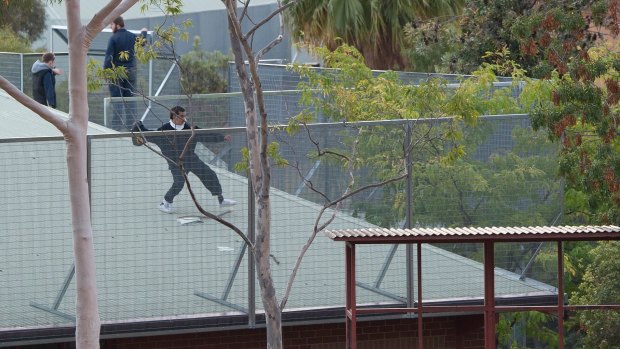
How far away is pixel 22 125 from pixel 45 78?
1.57 m

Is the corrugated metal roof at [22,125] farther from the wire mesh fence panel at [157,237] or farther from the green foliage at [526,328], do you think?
the green foliage at [526,328]

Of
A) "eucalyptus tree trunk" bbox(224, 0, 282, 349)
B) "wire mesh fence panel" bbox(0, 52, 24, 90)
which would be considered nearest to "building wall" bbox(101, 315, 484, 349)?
"eucalyptus tree trunk" bbox(224, 0, 282, 349)

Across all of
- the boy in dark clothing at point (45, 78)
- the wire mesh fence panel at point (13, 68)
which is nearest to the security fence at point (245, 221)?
the boy in dark clothing at point (45, 78)

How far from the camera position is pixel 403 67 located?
90.5 ft

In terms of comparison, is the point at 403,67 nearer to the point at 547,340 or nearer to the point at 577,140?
the point at 547,340

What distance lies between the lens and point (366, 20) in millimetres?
26406

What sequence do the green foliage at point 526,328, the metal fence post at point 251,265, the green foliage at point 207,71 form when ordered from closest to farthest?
1. the metal fence post at point 251,265
2. the green foliage at point 526,328
3. the green foliage at point 207,71

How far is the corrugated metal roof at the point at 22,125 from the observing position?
16766 mm

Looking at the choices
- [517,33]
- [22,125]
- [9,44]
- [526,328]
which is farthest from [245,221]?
[9,44]

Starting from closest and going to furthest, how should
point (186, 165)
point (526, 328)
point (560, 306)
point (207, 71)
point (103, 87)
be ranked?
point (560, 306) → point (186, 165) → point (526, 328) → point (103, 87) → point (207, 71)

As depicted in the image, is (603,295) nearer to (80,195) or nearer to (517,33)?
(517,33)

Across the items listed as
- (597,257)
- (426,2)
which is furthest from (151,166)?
(426,2)

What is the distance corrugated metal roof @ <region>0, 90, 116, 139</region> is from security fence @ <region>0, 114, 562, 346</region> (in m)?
3.82

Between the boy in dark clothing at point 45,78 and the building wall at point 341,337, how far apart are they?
7644 mm
